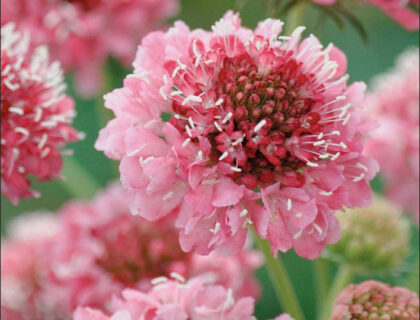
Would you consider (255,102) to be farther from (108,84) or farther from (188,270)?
(108,84)

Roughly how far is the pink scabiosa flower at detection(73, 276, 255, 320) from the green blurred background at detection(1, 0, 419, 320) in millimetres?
385

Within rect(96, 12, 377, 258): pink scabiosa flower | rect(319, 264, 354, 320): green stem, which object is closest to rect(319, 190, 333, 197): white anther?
Result: rect(96, 12, 377, 258): pink scabiosa flower

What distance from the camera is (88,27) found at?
1.04 meters

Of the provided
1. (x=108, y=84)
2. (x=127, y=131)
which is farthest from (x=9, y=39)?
(x=108, y=84)

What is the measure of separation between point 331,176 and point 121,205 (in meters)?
0.45

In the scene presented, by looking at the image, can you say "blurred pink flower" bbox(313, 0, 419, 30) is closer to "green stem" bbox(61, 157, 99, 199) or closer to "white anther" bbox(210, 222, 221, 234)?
"white anther" bbox(210, 222, 221, 234)

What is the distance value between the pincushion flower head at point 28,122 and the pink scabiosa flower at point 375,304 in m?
0.27

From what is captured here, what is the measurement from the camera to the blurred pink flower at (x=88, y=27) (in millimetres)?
996

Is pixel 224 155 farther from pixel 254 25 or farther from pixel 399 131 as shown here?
pixel 254 25

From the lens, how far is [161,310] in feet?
1.91

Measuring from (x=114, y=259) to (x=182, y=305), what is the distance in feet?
1.03

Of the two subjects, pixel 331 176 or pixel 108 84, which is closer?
pixel 331 176

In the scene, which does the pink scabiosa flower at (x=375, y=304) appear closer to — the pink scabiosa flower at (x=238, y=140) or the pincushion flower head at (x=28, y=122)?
the pink scabiosa flower at (x=238, y=140)

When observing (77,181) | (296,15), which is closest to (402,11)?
(296,15)
